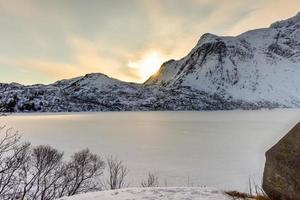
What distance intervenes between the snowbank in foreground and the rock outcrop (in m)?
1.37

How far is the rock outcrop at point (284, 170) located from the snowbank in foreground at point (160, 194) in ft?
4.49

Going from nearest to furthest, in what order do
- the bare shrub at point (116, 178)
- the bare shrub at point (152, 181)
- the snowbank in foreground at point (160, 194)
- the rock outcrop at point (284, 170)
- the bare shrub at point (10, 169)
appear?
the rock outcrop at point (284, 170)
the snowbank in foreground at point (160, 194)
the bare shrub at point (10, 169)
the bare shrub at point (116, 178)
the bare shrub at point (152, 181)

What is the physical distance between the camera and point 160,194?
27.5 ft

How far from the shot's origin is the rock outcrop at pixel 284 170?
21.4ft

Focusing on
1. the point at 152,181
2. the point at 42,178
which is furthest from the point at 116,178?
the point at 42,178

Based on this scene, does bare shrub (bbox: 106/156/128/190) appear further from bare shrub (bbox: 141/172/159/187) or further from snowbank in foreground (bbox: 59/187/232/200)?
snowbank in foreground (bbox: 59/187/232/200)

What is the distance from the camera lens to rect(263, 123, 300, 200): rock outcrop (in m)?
6.51

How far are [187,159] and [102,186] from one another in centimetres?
2192

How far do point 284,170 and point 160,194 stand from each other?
2.93 meters

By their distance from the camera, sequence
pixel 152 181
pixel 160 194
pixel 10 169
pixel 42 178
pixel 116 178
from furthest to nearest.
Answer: pixel 116 178 → pixel 152 181 → pixel 42 178 → pixel 10 169 → pixel 160 194

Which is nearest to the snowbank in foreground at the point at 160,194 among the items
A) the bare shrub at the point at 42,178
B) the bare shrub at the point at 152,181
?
the bare shrub at the point at 42,178

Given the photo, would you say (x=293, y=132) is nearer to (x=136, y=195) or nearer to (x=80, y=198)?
(x=136, y=195)

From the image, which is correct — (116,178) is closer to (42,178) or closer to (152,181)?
(152,181)

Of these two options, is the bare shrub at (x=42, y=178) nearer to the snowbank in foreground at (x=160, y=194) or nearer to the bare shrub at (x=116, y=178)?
the bare shrub at (x=116, y=178)
